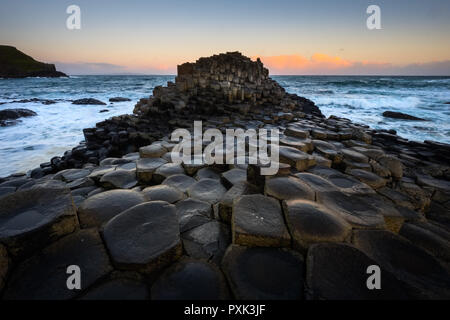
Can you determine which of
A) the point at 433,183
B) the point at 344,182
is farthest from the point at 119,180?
the point at 433,183

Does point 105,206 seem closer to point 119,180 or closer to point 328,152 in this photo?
point 119,180

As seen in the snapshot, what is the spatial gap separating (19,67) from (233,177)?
99.2 m

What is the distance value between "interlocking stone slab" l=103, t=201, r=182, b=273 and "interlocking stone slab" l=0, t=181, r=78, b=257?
0.96 feet

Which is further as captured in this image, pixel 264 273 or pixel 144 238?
pixel 144 238

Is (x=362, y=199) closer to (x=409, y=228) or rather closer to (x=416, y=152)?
(x=409, y=228)

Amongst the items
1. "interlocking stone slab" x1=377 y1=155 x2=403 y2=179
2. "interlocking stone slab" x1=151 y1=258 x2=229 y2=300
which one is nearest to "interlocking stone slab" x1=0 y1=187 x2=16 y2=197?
"interlocking stone slab" x1=151 y1=258 x2=229 y2=300

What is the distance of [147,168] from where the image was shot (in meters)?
2.99

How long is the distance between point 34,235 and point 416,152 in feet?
23.4

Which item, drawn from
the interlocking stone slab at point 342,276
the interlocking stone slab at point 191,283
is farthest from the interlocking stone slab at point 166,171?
the interlocking stone slab at point 342,276

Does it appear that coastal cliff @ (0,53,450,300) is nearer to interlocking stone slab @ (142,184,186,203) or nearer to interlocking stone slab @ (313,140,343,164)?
interlocking stone slab @ (142,184,186,203)

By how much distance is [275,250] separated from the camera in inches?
56.0

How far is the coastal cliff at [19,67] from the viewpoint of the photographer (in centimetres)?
6259

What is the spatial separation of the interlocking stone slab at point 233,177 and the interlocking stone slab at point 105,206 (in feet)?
3.41
